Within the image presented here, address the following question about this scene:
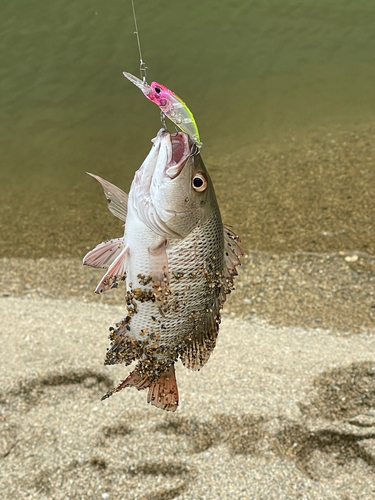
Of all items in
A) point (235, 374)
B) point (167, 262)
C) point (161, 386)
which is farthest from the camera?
point (235, 374)

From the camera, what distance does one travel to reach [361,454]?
404 centimetres

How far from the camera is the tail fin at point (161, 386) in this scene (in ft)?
7.13

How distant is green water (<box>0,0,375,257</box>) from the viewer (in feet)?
24.6

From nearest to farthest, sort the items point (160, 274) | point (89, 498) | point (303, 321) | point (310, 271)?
point (160, 274)
point (89, 498)
point (303, 321)
point (310, 271)

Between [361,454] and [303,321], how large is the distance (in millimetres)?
1773

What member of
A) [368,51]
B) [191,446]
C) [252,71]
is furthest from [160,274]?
[368,51]

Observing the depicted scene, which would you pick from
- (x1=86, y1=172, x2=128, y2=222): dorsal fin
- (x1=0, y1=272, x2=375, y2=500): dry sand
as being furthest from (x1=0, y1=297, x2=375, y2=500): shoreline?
(x1=86, y1=172, x2=128, y2=222): dorsal fin

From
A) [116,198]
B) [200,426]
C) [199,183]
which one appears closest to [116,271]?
[116,198]

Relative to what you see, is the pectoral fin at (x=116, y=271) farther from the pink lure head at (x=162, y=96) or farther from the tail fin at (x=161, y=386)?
the pink lure head at (x=162, y=96)

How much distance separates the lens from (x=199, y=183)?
1.91 m

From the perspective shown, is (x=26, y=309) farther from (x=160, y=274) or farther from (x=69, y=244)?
(x=160, y=274)

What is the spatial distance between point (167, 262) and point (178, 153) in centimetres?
40

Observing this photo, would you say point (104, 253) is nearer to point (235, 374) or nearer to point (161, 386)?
point (161, 386)

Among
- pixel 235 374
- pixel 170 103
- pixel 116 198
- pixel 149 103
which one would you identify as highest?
pixel 170 103
